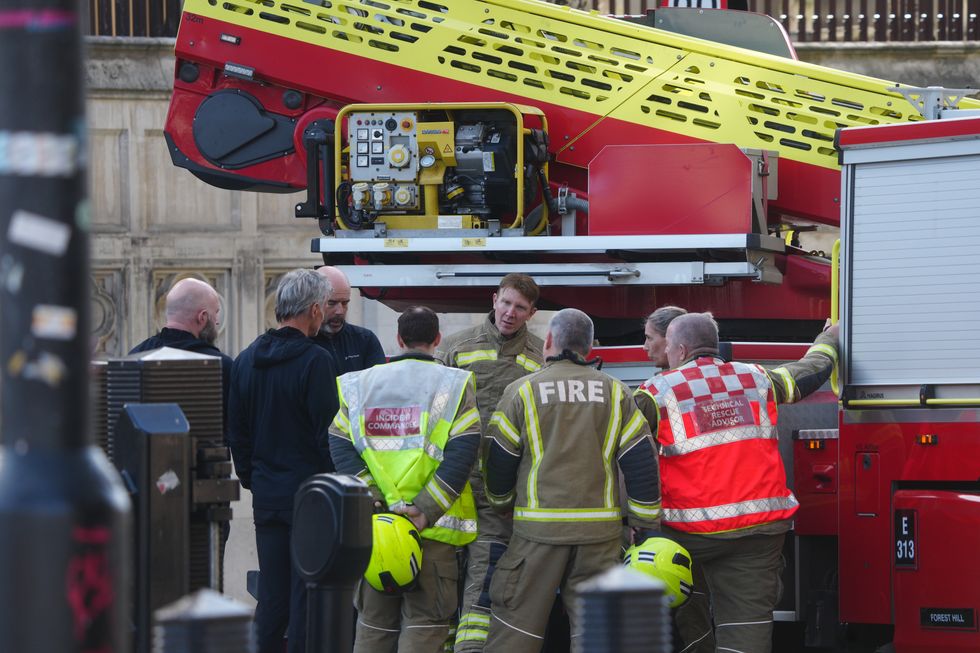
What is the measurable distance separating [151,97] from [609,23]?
627cm

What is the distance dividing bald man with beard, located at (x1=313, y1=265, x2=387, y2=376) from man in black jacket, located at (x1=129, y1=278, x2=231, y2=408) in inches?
23.0

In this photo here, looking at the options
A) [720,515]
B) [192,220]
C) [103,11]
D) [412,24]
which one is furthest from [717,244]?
[103,11]

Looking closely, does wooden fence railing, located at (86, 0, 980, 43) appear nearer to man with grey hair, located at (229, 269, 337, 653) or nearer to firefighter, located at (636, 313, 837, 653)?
man with grey hair, located at (229, 269, 337, 653)

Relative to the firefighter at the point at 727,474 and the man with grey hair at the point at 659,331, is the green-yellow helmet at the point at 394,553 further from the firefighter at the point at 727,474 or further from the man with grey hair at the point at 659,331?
the man with grey hair at the point at 659,331

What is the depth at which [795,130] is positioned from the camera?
718 centimetres

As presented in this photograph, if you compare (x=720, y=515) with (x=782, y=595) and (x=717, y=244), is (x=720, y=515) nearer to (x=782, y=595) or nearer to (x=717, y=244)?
(x=782, y=595)

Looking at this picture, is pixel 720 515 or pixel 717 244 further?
pixel 717 244

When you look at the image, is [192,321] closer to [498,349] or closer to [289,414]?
[289,414]

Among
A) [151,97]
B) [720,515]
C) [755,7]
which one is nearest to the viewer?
[720,515]

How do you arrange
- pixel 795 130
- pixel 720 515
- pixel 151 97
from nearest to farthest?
pixel 720 515 < pixel 795 130 < pixel 151 97

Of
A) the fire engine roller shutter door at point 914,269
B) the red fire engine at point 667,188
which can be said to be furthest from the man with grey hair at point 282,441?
the fire engine roller shutter door at point 914,269

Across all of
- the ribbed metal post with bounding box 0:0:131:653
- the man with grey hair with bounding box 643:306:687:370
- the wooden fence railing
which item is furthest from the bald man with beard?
the wooden fence railing

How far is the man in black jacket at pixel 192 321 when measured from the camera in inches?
258

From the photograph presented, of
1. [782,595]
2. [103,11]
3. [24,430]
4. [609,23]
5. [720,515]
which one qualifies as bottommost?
[782,595]
